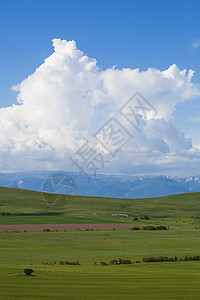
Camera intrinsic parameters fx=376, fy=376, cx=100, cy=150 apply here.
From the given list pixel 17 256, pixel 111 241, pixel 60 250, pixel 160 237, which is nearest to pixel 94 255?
pixel 60 250

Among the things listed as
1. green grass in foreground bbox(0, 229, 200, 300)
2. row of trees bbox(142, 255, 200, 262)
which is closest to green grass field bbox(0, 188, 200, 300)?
green grass in foreground bbox(0, 229, 200, 300)

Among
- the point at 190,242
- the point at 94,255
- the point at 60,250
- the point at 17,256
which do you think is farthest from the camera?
the point at 190,242

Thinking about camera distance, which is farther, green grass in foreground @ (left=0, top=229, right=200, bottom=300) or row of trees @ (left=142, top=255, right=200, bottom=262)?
row of trees @ (left=142, top=255, right=200, bottom=262)

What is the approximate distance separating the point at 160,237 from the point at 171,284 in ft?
193

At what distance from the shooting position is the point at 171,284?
37094 mm

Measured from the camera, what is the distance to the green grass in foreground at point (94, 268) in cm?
3250

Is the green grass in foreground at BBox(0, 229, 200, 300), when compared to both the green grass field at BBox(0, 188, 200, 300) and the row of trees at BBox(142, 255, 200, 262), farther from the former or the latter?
the row of trees at BBox(142, 255, 200, 262)

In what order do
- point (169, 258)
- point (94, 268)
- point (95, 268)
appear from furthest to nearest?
point (169, 258) < point (95, 268) < point (94, 268)

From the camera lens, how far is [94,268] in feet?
158

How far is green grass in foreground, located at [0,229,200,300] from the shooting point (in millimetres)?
32500

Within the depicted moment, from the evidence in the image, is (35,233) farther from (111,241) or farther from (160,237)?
(160,237)

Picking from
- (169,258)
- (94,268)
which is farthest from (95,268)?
(169,258)

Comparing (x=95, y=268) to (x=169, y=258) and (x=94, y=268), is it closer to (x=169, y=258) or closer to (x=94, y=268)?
(x=94, y=268)

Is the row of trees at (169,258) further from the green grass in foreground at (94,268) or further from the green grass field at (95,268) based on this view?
the green grass in foreground at (94,268)
